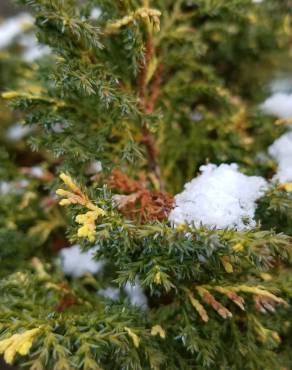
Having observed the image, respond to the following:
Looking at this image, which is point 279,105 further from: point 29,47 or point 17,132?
point 29,47

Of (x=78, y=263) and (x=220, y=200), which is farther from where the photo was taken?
(x=78, y=263)

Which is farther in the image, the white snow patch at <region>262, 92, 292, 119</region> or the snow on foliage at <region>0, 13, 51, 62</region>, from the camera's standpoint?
the snow on foliage at <region>0, 13, 51, 62</region>

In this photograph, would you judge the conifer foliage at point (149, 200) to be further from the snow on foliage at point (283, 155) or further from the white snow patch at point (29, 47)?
the white snow patch at point (29, 47)

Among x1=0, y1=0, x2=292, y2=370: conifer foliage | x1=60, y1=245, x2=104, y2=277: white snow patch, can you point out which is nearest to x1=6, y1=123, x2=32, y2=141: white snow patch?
x1=0, y1=0, x2=292, y2=370: conifer foliage

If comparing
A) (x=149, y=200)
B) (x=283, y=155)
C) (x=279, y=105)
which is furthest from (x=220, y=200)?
(x=279, y=105)

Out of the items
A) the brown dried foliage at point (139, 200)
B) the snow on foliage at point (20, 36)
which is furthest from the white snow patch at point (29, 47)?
the brown dried foliage at point (139, 200)

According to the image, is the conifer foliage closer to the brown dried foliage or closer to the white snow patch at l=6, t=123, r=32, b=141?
the brown dried foliage
